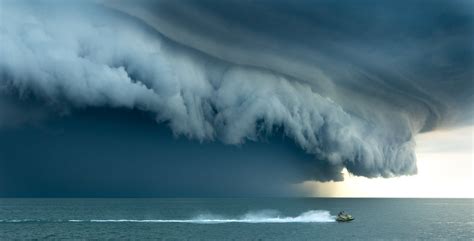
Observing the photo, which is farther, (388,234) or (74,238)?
(388,234)

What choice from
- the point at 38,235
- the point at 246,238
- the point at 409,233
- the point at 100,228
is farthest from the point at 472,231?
the point at 38,235

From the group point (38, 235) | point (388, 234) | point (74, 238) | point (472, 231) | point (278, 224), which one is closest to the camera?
point (74, 238)

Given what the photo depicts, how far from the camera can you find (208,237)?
132 meters

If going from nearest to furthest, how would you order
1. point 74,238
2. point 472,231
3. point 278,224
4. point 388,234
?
1. point 74,238
2. point 388,234
3. point 472,231
4. point 278,224

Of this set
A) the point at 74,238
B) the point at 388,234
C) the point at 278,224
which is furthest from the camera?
the point at 278,224

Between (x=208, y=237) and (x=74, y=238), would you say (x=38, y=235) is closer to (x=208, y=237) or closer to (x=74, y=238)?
(x=74, y=238)

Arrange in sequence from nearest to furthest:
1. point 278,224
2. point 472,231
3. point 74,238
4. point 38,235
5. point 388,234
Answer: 1. point 74,238
2. point 38,235
3. point 388,234
4. point 472,231
5. point 278,224

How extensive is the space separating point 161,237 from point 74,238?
2019 centimetres

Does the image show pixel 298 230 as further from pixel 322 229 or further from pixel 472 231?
pixel 472 231

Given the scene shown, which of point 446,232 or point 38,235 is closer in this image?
point 38,235

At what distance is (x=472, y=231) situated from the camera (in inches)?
6284

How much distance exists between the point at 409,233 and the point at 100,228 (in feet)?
284

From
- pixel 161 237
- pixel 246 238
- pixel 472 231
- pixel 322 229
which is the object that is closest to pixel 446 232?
pixel 472 231

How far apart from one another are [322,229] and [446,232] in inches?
1395
